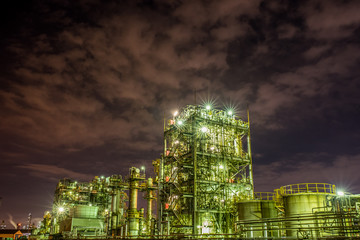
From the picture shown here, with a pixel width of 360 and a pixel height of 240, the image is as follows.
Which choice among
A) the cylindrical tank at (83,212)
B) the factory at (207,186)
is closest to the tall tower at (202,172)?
the factory at (207,186)

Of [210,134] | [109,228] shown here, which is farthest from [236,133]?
[109,228]

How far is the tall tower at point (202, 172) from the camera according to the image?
36.1 m

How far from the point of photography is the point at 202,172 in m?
38.2

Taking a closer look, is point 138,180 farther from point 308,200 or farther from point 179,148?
point 308,200

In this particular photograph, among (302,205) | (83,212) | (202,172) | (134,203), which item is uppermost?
(202,172)

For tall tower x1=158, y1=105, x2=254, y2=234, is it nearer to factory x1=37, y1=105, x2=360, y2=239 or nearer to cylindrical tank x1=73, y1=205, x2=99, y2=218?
factory x1=37, y1=105, x2=360, y2=239

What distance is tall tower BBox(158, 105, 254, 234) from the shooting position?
1422 inches

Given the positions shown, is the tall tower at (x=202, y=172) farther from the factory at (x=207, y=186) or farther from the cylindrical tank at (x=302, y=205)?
the cylindrical tank at (x=302, y=205)

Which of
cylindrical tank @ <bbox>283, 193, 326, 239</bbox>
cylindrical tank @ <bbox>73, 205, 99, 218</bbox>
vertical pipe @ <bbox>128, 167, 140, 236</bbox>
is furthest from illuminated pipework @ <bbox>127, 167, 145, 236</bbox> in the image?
cylindrical tank @ <bbox>283, 193, 326, 239</bbox>

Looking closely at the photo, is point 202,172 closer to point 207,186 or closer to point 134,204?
point 207,186

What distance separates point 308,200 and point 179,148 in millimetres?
18828

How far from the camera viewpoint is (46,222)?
76500 mm

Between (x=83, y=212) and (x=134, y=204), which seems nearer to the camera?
(x=134, y=204)

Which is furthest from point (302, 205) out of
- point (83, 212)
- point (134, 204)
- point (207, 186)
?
point (83, 212)
